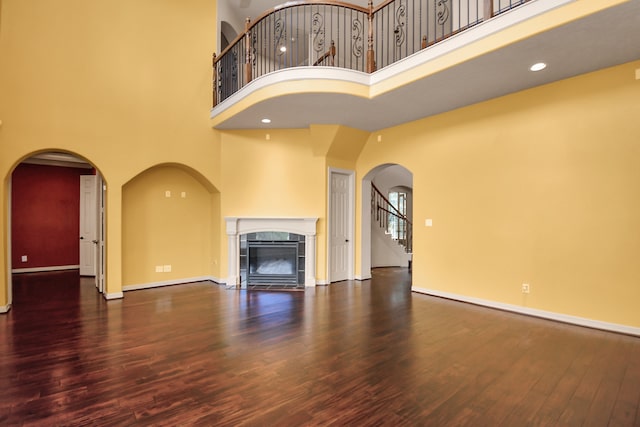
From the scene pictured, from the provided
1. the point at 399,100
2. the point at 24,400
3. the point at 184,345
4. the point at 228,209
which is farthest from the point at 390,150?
the point at 24,400

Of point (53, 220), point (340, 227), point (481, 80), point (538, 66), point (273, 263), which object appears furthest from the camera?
point (53, 220)

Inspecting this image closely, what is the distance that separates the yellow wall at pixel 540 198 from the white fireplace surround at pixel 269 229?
1.91 meters

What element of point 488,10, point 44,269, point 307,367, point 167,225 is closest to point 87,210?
point 44,269

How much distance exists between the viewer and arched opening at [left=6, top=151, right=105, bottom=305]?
7.12 m

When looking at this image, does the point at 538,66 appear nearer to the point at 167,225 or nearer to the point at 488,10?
the point at 488,10

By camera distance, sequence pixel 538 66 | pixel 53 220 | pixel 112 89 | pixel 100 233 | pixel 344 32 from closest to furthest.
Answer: pixel 538 66, pixel 344 32, pixel 112 89, pixel 100 233, pixel 53 220

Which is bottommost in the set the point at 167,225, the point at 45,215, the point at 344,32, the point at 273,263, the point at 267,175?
the point at 273,263

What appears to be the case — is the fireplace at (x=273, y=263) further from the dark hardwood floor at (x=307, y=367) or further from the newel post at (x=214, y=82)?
the newel post at (x=214, y=82)

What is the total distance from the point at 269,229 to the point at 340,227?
4.72ft

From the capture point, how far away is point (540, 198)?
4.21 m

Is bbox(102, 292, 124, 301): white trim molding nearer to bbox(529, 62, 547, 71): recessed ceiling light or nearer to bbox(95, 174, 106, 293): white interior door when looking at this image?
bbox(95, 174, 106, 293): white interior door

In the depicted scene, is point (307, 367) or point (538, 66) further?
point (538, 66)

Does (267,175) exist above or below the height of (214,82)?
below

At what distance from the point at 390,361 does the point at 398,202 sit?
30.6ft
